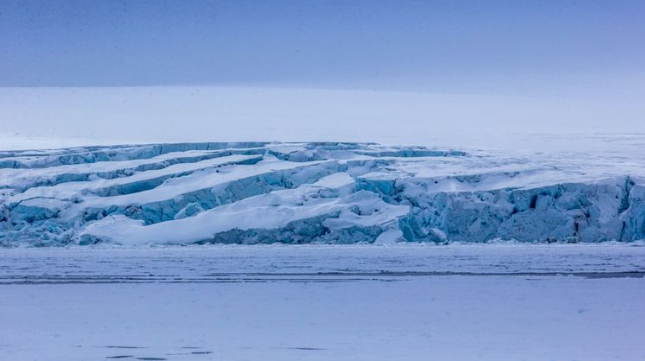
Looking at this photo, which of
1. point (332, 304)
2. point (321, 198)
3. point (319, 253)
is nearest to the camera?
point (332, 304)

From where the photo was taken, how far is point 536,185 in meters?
15.9

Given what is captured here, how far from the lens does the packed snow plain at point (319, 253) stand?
6.53 metres

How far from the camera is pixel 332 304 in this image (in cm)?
855

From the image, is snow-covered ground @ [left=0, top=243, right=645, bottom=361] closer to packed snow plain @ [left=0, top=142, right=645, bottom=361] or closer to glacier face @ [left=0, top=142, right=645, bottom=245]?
packed snow plain @ [left=0, top=142, right=645, bottom=361]

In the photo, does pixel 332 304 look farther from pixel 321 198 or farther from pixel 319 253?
pixel 321 198

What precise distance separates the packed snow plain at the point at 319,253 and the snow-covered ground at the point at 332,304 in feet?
0.13

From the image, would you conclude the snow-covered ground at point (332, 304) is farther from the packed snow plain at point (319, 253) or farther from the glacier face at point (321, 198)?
the glacier face at point (321, 198)

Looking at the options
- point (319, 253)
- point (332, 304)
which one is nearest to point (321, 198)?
point (319, 253)

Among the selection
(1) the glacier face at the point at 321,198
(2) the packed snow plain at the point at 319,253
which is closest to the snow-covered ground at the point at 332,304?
(2) the packed snow plain at the point at 319,253

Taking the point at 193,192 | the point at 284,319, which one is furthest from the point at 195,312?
the point at 193,192

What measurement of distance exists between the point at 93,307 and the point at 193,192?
8407 mm

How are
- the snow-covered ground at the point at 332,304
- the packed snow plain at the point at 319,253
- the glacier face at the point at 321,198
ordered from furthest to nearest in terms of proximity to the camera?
the glacier face at the point at 321,198, the packed snow plain at the point at 319,253, the snow-covered ground at the point at 332,304

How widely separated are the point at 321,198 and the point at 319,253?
200 cm

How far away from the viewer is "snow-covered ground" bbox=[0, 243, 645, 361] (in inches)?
239
